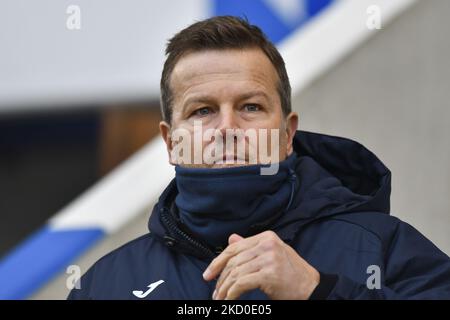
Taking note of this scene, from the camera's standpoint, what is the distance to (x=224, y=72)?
86.7 inches

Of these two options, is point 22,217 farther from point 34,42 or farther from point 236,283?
point 236,283

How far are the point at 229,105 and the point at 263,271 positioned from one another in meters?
0.45

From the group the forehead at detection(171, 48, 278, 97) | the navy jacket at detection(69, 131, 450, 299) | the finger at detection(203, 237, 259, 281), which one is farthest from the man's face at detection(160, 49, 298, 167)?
the finger at detection(203, 237, 259, 281)

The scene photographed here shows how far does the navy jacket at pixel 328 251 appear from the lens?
6.70 ft

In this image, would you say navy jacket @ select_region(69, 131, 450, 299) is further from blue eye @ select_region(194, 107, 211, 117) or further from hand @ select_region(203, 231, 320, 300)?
blue eye @ select_region(194, 107, 211, 117)

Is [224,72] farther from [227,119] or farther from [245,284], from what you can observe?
[245,284]

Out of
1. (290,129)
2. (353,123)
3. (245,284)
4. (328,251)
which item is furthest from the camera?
(353,123)

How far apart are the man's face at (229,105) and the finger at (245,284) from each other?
A: 0.38m

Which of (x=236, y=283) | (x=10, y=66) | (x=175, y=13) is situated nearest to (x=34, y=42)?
(x=10, y=66)

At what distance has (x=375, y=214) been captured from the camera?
2207 mm

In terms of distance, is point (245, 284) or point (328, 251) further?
point (328, 251)

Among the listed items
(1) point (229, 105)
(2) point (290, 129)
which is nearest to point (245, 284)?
(1) point (229, 105)

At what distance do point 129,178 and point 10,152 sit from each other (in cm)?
318

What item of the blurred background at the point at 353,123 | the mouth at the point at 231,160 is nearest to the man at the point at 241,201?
the mouth at the point at 231,160
